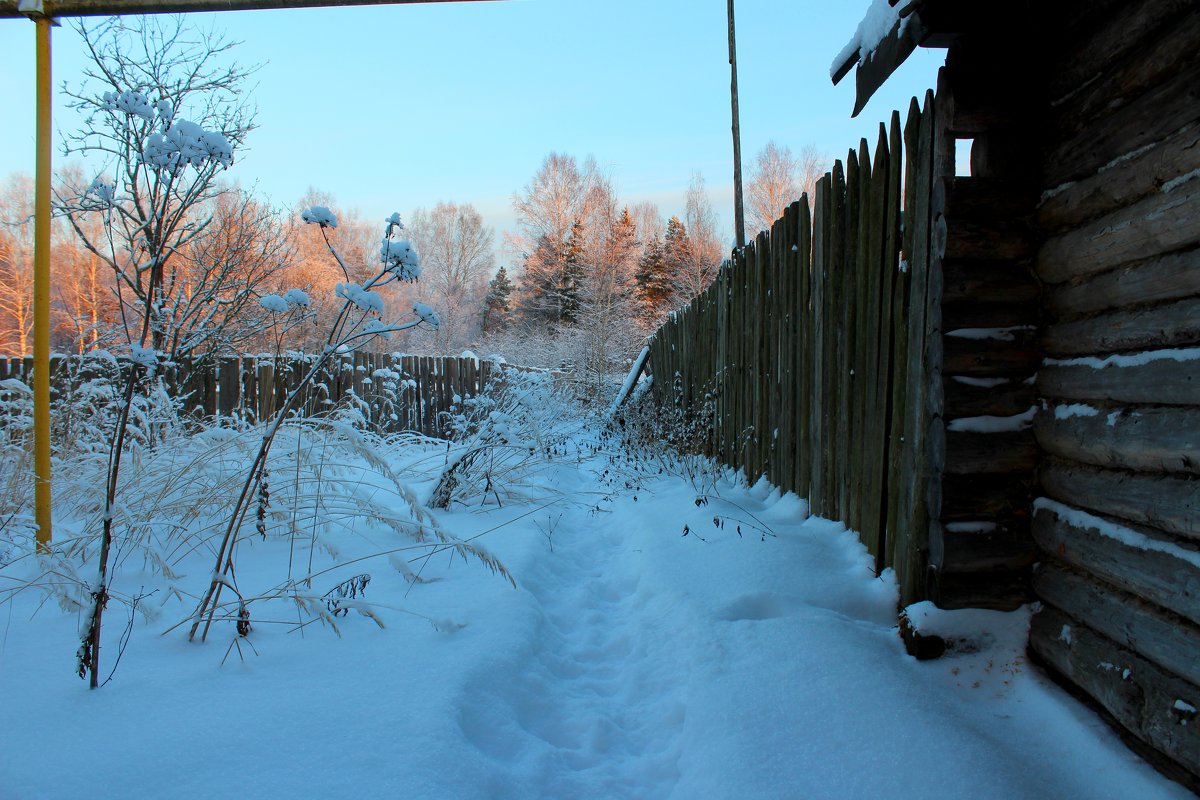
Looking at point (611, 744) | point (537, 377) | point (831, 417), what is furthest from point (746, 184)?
point (611, 744)

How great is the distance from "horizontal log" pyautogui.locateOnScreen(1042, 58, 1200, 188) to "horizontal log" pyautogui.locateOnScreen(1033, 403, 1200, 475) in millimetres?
709

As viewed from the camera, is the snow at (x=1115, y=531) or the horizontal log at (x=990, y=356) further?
the horizontal log at (x=990, y=356)

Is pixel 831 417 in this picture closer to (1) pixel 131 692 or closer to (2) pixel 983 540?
(2) pixel 983 540

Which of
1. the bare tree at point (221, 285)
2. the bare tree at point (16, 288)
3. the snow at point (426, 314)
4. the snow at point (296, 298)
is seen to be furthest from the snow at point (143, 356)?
the bare tree at point (16, 288)

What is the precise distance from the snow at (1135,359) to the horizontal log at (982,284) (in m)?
0.26

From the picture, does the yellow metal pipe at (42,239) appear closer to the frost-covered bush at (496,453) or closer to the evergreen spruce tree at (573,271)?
the frost-covered bush at (496,453)

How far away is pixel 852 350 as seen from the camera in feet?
9.54

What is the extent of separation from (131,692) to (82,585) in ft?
1.47

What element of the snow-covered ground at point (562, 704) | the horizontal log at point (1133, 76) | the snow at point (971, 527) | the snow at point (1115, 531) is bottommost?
the snow-covered ground at point (562, 704)

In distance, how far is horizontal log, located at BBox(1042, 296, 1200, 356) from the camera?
1440mm

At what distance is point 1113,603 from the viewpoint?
5.39 ft

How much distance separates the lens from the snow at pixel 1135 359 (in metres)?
1.43

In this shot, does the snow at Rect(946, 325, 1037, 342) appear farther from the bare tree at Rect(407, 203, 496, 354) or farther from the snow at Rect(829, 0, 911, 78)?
the bare tree at Rect(407, 203, 496, 354)

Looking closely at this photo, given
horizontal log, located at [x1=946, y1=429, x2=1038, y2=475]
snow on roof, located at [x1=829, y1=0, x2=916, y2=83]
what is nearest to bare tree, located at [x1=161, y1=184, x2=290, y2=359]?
snow on roof, located at [x1=829, y1=0, x2=916, y2=83]
